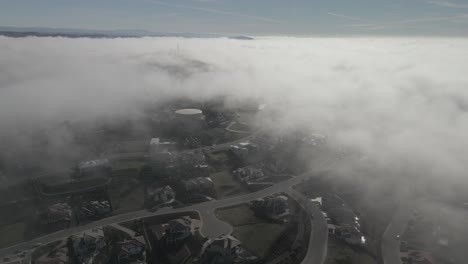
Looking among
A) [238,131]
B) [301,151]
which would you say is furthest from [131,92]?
[301,151]

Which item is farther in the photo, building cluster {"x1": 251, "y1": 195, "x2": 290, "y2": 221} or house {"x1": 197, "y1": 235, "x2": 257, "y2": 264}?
building cluster {"x1": 251, "y1": 195, "x2": 290, "y2": 221}

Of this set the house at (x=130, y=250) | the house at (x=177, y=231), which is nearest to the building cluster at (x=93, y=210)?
the house at (x=130, y=250)

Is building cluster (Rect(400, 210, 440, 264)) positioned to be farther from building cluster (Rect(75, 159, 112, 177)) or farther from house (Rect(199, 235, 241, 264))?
building cluster (Rect(75, 159, 112, 177))

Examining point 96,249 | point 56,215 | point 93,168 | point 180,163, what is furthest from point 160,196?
point 93,168

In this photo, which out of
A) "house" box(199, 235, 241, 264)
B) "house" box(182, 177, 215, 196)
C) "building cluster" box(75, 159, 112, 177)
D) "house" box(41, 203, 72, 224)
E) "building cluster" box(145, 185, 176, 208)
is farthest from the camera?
"building cluster" box(75, 159, 112, 177)

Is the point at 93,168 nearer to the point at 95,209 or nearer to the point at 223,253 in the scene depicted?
the point at 95,209

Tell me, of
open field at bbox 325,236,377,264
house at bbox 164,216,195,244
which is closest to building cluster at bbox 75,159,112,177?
house at bbox 164,216,195,244
